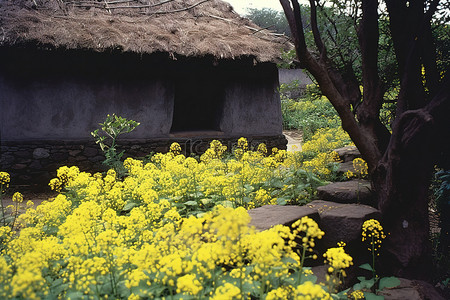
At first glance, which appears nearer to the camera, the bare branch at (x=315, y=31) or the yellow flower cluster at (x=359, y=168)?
the bare branch at (x=315, y=31)

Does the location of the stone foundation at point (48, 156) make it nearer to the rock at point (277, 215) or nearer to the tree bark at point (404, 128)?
the rock at point (277, 215)

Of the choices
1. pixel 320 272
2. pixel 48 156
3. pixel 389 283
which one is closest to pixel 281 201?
pixel 320 272

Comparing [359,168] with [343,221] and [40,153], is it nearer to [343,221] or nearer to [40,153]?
[343,221]

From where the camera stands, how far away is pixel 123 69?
7.01 meters

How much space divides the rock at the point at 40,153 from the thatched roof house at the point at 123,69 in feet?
0.23

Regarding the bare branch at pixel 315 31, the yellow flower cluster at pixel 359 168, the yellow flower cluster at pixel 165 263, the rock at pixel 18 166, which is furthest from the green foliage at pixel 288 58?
the rock at pixel 18 166

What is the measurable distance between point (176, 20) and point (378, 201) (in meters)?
6.63

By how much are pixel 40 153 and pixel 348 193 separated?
237 inches

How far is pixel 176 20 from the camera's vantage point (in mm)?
7969

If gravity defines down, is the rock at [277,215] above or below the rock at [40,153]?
above

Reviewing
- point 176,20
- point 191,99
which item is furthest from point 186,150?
point 176,20

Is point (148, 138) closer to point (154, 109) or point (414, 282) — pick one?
point (154, 109)

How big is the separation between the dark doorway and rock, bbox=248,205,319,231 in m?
5.09

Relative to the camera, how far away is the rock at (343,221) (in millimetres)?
3000
